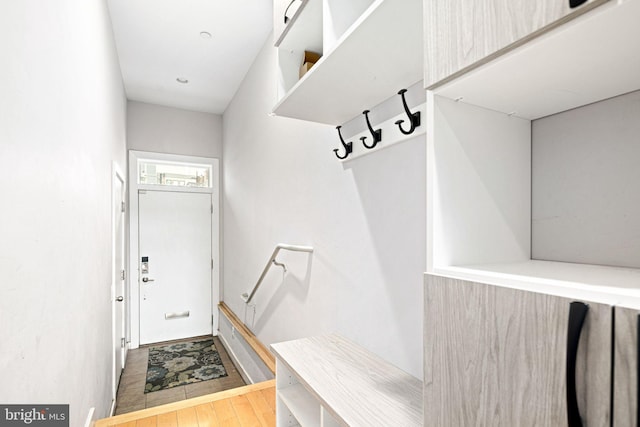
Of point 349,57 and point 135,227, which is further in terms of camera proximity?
point 135,227

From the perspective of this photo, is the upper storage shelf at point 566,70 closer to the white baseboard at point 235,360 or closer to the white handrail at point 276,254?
the white handrail at point 276,254

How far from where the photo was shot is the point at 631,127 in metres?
0.64

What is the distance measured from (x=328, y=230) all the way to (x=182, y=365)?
2821 mm

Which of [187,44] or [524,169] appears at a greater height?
[187,44]

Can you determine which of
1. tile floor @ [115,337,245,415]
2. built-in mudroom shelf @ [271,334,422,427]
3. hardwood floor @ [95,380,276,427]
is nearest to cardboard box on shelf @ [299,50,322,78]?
built-in mudroom shelf @ [271,334,422,427]

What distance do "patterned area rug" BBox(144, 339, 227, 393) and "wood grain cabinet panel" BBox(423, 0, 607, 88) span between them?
11.6 feet

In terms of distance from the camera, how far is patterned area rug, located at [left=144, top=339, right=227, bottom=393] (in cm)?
322

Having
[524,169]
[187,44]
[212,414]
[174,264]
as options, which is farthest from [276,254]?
[174,264]

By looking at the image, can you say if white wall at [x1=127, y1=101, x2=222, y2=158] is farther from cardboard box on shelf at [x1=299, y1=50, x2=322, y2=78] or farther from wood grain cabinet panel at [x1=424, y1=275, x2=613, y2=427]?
wood grain cabinet panel at [x1=424, y1=275, x2=613, y2=427]

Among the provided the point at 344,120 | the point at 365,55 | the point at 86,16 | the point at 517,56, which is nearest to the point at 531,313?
the point at 517,56

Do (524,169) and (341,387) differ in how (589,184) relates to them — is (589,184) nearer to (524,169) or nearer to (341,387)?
(524,169)

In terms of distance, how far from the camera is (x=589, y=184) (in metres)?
0.70

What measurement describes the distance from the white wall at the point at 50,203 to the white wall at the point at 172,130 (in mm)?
2312

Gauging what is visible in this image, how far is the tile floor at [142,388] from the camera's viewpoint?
2863 mm
